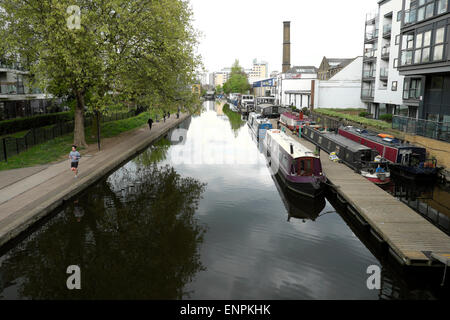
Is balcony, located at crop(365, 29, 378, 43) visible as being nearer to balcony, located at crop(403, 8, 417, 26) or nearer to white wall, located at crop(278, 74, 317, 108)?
balcony, located at crop(403, 8, 417, 26)

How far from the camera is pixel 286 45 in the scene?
91.0 m

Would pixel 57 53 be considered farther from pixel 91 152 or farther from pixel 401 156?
pixel 401 156

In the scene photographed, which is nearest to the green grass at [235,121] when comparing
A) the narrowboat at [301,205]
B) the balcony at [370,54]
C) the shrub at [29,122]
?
the balcony at [370,54]

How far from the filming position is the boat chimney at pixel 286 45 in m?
90.4

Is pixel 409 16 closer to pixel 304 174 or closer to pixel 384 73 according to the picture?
pixel 384 73

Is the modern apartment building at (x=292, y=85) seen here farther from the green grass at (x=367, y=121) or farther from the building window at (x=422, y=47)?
the building window at (x=422, y=47)

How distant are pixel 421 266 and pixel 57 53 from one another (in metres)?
22.7

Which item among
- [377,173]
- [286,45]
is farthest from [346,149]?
[286,45]

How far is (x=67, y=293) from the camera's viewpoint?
30.4 ft

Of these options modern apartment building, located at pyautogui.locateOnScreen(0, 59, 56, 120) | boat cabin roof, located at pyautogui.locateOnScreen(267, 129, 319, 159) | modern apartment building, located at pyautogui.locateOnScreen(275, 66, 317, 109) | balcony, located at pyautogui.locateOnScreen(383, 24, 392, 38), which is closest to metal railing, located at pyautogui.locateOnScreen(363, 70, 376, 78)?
balcony, located at pyautogui.locateOnScreen(383, 24, 392, 38)

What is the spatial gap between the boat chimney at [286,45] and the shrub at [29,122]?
209ft

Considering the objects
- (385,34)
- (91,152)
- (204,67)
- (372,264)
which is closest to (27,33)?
(91,152)

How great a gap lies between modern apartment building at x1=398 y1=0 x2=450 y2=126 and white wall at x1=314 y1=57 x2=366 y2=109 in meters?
23.5

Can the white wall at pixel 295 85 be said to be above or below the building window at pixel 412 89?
above
